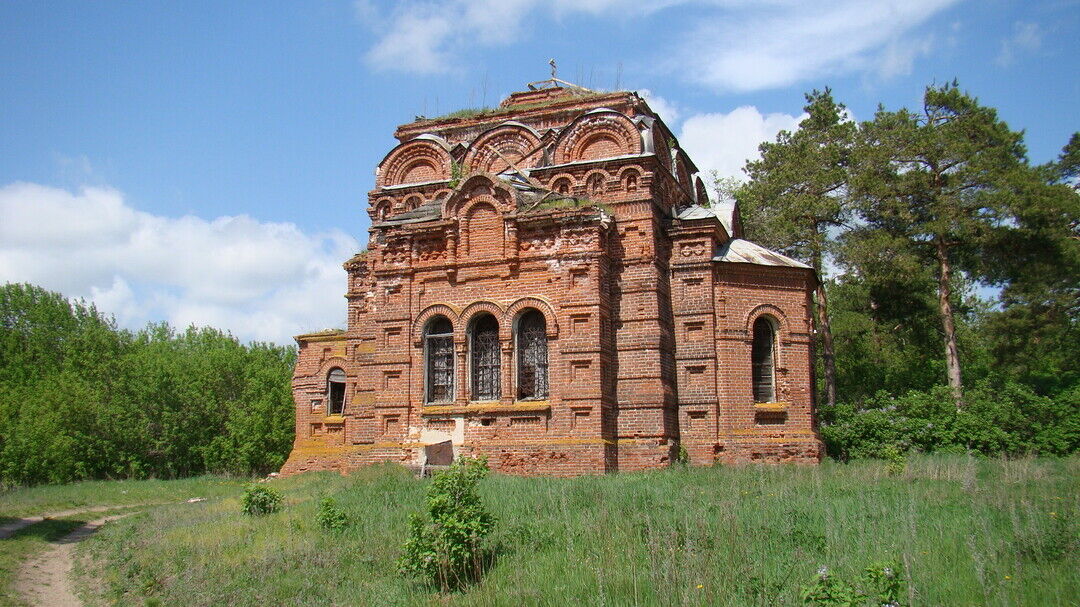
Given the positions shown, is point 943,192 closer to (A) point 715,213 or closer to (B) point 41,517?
(A) point 715,213

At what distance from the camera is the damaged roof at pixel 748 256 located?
17.9 meters

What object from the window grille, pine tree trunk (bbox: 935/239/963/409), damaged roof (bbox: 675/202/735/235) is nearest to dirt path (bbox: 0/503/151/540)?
the window grille

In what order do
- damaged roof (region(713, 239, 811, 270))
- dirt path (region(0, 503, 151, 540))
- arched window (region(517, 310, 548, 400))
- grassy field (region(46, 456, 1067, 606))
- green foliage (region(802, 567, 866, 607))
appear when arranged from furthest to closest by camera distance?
damaged roof (region(713, 239, 811, 270)) < arched window (region(517, 310, 548, 400)) < dirt path (region(0, 503, 151, 540)) < grassy field (region(46, 456, 1067, 606)) < green foliage (region(802, 567, 866, 607))

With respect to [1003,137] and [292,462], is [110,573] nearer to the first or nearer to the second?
[292,462]

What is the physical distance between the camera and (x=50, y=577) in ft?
A: 41.1

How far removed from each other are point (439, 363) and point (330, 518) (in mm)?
5624

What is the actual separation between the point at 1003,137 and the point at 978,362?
13290 millimetres

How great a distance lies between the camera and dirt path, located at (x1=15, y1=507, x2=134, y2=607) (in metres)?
11.3

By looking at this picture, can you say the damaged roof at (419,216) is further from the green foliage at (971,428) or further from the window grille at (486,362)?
the green foliage at (971,428)

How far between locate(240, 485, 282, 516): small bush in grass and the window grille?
4276mm

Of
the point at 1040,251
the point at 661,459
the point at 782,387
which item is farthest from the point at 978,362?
the point at 661,459

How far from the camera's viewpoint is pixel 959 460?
52.0 feet

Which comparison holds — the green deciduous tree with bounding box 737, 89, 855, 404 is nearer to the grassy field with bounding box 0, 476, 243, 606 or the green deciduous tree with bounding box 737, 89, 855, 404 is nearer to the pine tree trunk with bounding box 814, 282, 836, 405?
the pine tree trunk with bounding box 814, 282, 836, 405

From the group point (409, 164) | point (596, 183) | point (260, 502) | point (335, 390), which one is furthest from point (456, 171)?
point (260, 502)
